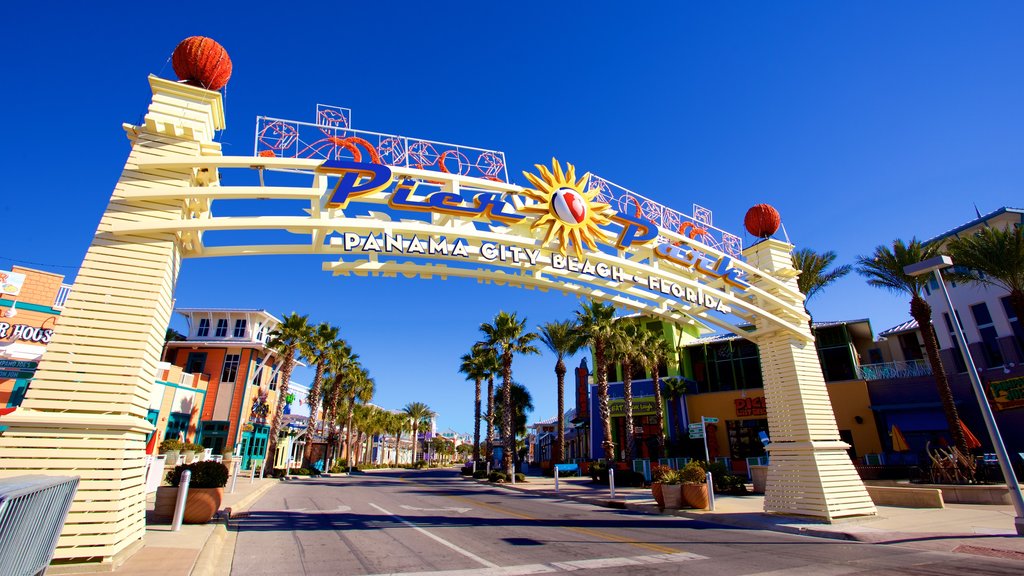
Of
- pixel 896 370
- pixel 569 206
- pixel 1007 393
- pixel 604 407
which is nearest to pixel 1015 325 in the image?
pixel 1007 393

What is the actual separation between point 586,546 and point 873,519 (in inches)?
354

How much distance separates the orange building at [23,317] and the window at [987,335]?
4872 cm

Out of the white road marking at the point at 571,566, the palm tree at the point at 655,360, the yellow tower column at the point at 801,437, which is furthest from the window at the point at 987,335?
the white road marking at the point at 571,566

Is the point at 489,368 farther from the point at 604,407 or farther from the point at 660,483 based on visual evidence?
the point at 660,483

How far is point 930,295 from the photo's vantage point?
3256cm

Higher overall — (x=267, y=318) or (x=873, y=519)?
(x=267, y=318)

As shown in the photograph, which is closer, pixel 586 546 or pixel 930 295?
pixel 586 546

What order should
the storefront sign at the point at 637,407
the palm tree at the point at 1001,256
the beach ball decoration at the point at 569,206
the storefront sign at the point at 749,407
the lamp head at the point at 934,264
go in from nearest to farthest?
the lamp head at the point at 934,264 < the beach ball decoration at the point at 569,206 < the palm tree at the point at 1001,256 < the storefront sign at the point at 749,407 < the storefront sign at the point at 637,407

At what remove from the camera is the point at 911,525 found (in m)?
12.7

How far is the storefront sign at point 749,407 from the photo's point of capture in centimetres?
3516

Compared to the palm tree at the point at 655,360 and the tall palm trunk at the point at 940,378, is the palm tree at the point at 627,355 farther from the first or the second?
the tall palm trunk at the point at 940,378

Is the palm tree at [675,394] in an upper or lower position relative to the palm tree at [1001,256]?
lower

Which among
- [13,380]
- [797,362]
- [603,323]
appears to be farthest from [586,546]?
[13,380]

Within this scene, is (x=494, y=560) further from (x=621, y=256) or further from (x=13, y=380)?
(x=13, y=380)
